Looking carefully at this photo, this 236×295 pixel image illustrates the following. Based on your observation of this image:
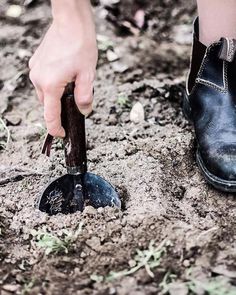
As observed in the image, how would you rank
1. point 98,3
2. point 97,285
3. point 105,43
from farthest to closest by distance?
1. point 98,3
2. point 105,43
3. point 97,285

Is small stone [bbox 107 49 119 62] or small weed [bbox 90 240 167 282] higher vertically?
small weed [bbox 90 240 167 282]

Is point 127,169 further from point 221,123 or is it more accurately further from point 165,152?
point 221,123

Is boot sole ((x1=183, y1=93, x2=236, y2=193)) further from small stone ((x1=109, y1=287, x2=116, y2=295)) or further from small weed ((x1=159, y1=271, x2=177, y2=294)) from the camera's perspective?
small stone ((x1=109, y1=287, x2=116, y2=295))

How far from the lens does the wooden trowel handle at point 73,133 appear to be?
1855 mm

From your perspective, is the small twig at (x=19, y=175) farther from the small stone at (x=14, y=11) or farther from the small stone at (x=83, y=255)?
the small stone at (x=14, y=11)

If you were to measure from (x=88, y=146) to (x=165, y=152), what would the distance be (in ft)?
1.04

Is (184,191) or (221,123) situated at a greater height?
(221,123)

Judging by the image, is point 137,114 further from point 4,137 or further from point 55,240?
point 55,240

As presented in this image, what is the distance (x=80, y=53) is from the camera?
178cm

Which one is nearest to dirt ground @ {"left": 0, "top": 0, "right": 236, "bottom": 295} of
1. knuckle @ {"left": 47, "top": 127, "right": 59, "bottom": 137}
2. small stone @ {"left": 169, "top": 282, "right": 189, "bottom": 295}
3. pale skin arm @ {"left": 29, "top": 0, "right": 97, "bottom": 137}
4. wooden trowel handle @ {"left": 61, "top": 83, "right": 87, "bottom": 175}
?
small stone @ {"left": 169, "top": 282, "right": 189, "bottom": 295}

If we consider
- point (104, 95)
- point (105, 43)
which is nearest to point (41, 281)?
point (104, 95)

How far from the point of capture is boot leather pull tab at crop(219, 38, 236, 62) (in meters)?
2.24

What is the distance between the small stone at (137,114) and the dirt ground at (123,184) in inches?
1.0

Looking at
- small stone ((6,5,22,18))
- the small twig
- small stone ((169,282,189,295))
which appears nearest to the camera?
small stone ((169,282,189,295))
